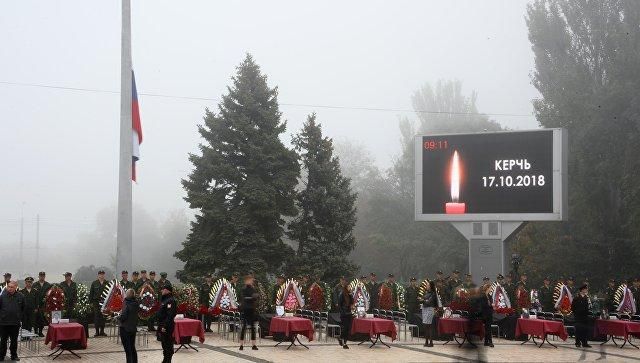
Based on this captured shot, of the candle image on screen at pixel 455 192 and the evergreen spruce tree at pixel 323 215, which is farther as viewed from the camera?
the evergreen spruce tree at pixel 323 215

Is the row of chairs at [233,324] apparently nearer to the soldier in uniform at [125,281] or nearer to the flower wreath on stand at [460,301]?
the soldier in uniform at [125,281]

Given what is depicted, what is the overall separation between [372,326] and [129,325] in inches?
303

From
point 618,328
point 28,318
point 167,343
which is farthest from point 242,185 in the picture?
point 167,343

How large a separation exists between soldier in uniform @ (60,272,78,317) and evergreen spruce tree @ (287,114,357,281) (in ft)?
54.1

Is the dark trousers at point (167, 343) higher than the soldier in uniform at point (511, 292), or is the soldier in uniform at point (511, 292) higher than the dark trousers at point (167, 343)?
the soldier in uniform at point (511, 292)

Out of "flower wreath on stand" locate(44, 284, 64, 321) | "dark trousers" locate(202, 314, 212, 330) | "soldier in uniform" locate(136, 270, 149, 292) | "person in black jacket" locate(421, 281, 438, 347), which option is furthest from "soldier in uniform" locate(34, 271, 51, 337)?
"person in black jacket" locate(421, 281, 438, 347)

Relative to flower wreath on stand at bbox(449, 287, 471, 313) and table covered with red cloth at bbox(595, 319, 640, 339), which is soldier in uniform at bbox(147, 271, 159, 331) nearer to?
flower wreath on stand at bbox(449, 287, 471, 313)

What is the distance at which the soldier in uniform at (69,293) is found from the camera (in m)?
22.2

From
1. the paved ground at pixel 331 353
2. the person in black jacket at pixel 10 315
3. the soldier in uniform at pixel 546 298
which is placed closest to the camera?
the person in black jacket at pixel 10 315

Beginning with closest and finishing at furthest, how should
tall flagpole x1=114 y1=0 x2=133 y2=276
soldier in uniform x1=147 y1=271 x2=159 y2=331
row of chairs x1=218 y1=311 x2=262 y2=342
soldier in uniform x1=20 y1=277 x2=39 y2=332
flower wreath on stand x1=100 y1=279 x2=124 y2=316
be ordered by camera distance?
flower wreath on stand x1=100 y1=279 x2=124 y2=316
tall flagpole x1=114 y1=0 x2=133 y2=276
soldier in uniform x1=20 y1=277 x2=39 y2=332
row of chairs x1=218 y1=311 x2=262 y2=342
soldier in uniform x1=147 y1=271 x2=159 y2=331

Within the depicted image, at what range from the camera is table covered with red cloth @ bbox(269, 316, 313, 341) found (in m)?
20.2

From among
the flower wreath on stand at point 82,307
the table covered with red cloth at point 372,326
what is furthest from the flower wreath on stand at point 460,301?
the flower wreath on stand at point 82,307

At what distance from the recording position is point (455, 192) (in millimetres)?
29984

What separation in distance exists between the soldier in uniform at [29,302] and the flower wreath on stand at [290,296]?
733 centimetres
